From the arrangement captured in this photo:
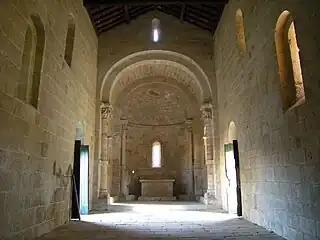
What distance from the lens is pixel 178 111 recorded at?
13906 mm

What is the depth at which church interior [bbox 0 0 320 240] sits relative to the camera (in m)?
4.12

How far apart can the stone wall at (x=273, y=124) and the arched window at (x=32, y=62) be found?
4154 mm

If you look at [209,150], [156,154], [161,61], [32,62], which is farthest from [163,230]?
[156,154]

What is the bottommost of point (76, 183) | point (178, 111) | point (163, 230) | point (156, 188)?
point (163, 230)

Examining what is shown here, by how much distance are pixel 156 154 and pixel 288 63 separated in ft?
32.2

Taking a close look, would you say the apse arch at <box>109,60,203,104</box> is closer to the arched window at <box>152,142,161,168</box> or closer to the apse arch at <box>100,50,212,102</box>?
the apse arch at <box>100,50,212,102</box>

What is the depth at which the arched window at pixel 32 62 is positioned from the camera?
4887mm

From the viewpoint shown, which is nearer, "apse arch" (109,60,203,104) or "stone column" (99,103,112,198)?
"stone column" (99,103,112,198)

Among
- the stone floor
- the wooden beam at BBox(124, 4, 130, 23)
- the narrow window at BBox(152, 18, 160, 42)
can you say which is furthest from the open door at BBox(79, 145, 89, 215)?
the narrow window at BBox(152, 18, 160, 42)

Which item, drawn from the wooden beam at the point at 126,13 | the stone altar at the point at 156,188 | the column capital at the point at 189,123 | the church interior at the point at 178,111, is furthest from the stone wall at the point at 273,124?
the stone altar at the point at 156,188

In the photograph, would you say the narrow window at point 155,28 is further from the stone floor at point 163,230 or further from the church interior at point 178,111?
the stone floor at point 163,230

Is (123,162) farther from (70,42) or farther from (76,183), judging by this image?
(70,42)

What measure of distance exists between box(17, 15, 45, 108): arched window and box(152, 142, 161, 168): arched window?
30.6 ft

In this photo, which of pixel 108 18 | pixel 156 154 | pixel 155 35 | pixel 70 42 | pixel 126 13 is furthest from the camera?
pixel 156 154
